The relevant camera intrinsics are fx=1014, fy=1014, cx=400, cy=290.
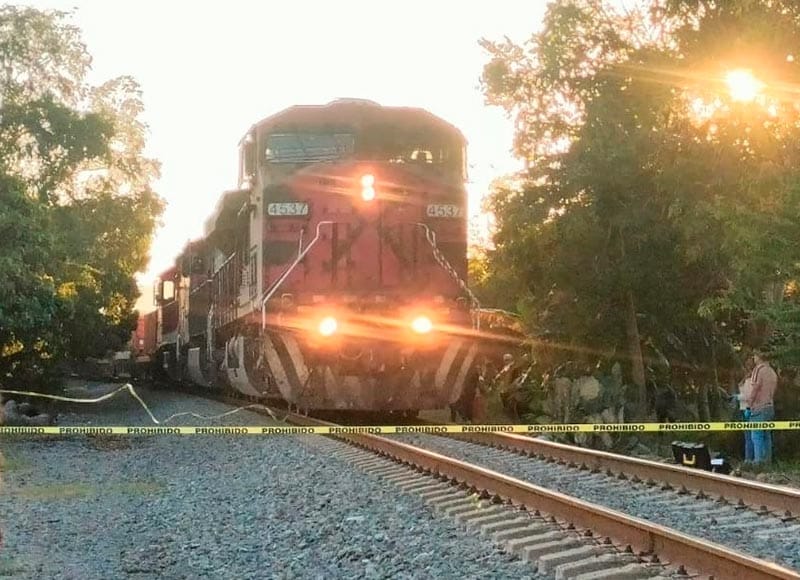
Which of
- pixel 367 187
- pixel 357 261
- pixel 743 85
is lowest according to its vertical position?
pixel 357 261

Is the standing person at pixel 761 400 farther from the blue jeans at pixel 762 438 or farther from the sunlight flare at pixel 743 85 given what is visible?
the sunlight flare at pixel 743 85

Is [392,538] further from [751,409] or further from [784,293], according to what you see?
[784,293]

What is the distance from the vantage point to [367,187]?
43.5 ft

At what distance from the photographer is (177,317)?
24250 millimetres

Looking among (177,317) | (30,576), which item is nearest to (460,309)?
(30,576)

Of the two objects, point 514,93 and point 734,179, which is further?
point 514,93

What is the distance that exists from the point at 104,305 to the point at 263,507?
18526 millimetres

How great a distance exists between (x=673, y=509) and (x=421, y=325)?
246 inches

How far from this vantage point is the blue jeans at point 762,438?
410 inches

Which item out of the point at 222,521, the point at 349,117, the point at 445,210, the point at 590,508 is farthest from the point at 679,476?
the point at 349,117

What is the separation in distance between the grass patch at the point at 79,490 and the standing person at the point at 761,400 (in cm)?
595

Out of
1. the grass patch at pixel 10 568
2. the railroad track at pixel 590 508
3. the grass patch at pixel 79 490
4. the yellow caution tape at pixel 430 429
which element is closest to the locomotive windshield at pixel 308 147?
the yellow caution tape at pixel 430 429

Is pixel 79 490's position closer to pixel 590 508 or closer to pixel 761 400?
pixel 590 508

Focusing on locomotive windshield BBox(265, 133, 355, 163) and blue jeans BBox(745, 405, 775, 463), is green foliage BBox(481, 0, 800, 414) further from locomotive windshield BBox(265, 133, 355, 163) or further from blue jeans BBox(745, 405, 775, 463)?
locomotive windshield BBox(265, 133, 355, 163)
